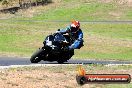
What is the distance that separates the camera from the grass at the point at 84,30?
3291 centimetres

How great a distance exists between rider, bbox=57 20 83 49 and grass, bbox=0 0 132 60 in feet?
27.7

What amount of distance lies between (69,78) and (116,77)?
225 inches

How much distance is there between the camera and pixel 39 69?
16.9 m

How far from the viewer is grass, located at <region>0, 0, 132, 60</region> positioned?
3291 centimetres

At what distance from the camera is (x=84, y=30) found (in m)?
47.5

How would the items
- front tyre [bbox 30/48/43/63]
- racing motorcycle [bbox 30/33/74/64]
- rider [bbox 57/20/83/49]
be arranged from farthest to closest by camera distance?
front tyre [bbox 30/48/43/63] < racing motorcycle [bbox 30/33/74/64] < rider [bbox 57/20/83/49]

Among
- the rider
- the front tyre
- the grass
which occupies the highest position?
the rider

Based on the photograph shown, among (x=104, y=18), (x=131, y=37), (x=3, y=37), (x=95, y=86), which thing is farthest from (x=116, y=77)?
(x=104, y=18)

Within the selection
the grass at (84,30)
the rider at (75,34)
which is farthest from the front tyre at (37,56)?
the grass at (84,30)

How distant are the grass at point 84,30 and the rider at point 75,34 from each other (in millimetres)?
8440

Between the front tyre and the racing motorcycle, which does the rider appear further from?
the front tyre

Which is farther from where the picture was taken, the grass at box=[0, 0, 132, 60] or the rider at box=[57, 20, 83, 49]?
the grass at box=[0, 0, 132, 60]

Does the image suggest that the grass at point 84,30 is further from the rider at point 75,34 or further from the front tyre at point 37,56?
the rider at point 75,34

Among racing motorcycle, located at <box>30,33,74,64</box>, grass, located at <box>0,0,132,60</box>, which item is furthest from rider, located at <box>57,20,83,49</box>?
grass, located at <box>0,0,132,60</box>
